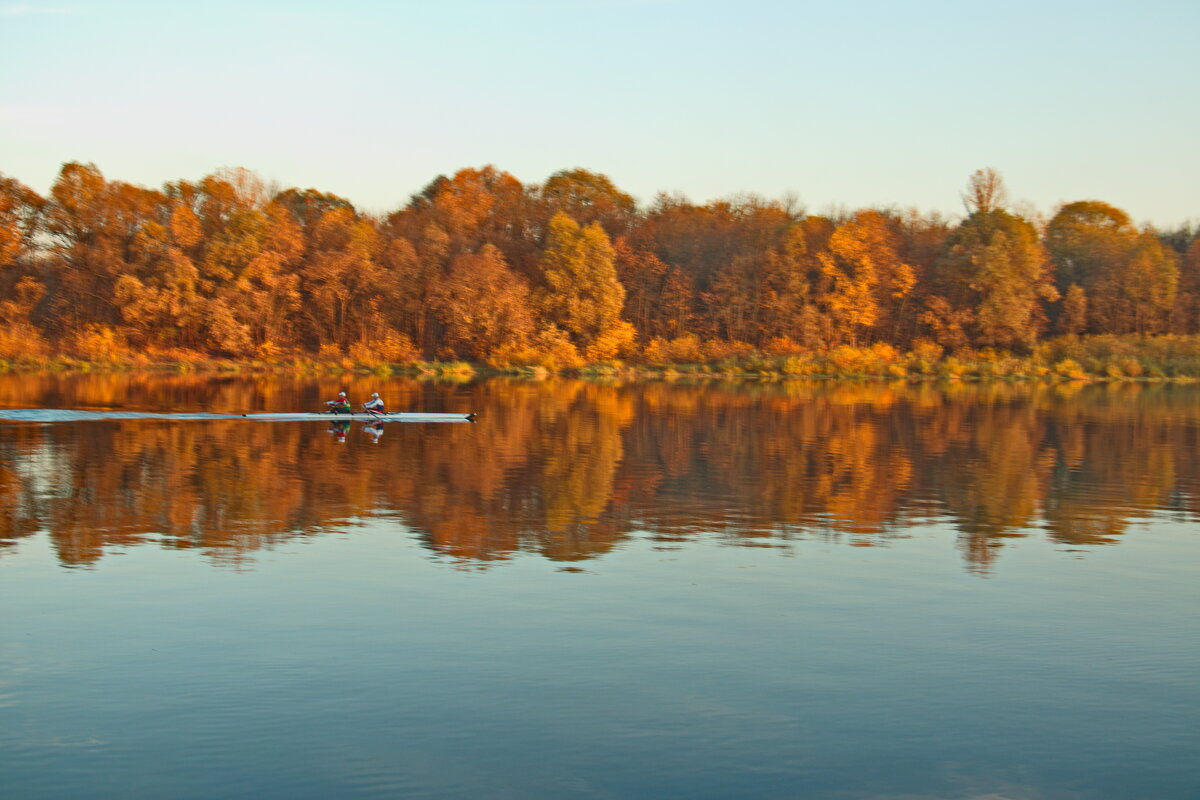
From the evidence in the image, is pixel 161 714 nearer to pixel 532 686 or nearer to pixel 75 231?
pixel 532 686

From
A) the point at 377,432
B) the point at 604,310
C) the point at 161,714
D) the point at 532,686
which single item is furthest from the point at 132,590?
the point at 604,310

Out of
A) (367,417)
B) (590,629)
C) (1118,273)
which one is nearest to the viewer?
(590,629)

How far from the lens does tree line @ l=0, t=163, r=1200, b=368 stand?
8500cm

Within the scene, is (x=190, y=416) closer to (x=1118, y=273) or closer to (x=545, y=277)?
(x=545, y=277)

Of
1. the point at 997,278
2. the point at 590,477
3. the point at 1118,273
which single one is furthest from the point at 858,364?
the point at 590,477

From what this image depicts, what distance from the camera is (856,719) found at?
379 inches

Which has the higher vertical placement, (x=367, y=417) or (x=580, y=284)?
(x=580, y=284)

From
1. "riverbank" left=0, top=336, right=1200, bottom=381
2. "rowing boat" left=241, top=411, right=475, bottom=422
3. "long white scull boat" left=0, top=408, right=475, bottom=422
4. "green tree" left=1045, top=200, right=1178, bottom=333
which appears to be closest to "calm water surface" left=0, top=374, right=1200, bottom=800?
"long white scull boat" left=0, top=408, right=475, bottom=422

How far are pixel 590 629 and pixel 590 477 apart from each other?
12.7m

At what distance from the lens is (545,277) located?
91750mm

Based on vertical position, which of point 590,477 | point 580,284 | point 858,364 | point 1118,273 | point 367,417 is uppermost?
point 1118,273

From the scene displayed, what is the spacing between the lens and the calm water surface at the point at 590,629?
28.3ft

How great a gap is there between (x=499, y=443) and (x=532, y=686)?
2178 centimetres

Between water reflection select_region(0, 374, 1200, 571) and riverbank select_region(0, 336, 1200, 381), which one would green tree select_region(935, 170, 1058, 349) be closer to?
riverbank select_region(0, 336, 1200, 381)
